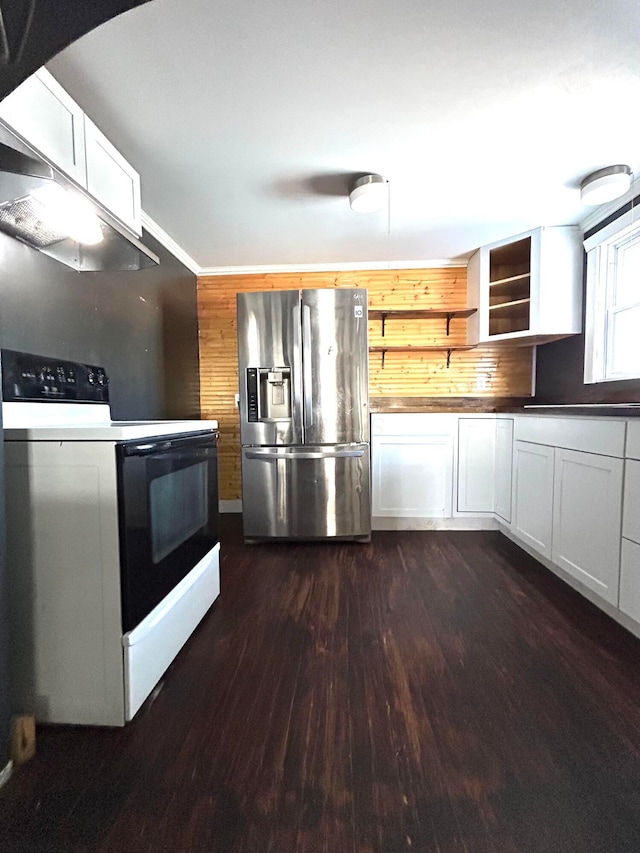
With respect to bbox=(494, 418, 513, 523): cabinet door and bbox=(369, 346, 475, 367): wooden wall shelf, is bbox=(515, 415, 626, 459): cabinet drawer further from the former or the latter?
bbox=(369, 346, 475, 367): wooden wall shelf

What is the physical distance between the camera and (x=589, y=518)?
5.96 feet

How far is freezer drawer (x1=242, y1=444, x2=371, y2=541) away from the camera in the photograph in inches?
105

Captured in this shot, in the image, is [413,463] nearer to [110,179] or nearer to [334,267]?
[334,267]

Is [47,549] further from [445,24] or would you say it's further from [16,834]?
[445,24]

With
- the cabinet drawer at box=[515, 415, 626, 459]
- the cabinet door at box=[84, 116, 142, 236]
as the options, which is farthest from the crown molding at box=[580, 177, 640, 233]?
the cabinet door at box=[84, 116, 142, 236]

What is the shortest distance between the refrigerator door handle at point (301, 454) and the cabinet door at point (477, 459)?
790 mm

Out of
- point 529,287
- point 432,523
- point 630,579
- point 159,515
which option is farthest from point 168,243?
point 630,579

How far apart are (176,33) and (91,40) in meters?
0.27

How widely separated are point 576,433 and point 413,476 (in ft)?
3.87

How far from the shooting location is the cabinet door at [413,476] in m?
2.87

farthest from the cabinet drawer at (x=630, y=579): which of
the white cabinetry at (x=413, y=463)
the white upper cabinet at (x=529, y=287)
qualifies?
the white upper cabinet at (x=529, y=287)

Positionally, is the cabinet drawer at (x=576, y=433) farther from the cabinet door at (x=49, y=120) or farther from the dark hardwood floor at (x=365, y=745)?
the cabinet door at (x=49, y=120)

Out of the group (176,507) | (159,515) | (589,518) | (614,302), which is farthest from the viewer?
(614,302)

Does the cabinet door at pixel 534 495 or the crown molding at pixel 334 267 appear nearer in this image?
the cabinet door at pixel 534 495
